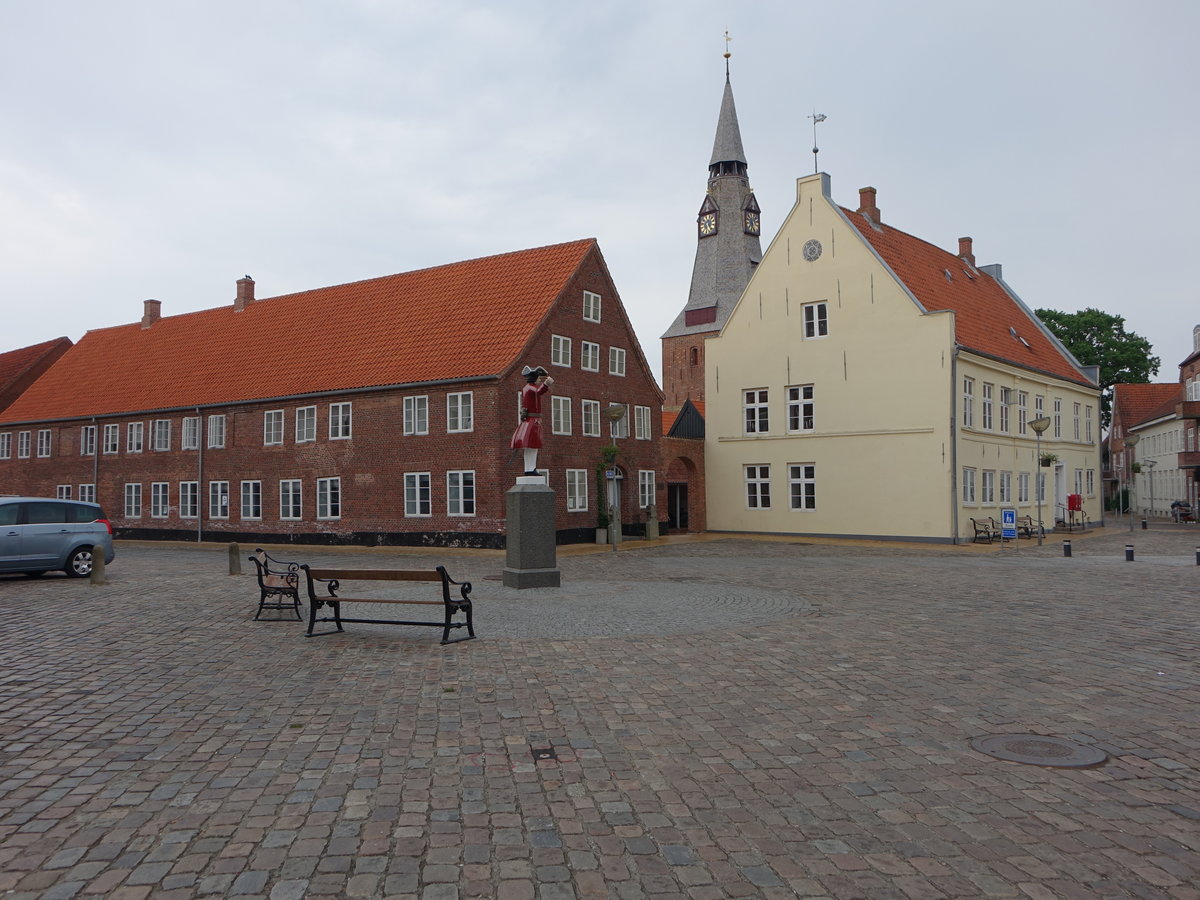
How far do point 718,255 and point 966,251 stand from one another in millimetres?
27675

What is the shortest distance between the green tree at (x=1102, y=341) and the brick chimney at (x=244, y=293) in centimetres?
4868

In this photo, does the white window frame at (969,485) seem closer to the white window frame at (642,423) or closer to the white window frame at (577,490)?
the white window frame at (642,423)

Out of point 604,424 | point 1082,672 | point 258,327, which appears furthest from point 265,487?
point 1082,672

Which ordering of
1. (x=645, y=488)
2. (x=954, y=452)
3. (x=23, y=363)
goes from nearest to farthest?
(x=954, y=452), (x=645, y=488), (x=23, y=363)

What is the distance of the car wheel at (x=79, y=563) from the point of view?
1798 cm

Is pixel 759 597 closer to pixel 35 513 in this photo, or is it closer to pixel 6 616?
pixel 6 616

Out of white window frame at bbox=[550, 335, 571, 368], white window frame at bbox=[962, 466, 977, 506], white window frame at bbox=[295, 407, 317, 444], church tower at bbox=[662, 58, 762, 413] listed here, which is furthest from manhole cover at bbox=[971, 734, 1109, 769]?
church tower at bbox=[662, 58, 762, 413]

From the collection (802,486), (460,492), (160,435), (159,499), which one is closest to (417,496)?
(460,492)

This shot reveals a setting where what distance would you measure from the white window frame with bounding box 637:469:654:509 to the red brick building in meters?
0.08

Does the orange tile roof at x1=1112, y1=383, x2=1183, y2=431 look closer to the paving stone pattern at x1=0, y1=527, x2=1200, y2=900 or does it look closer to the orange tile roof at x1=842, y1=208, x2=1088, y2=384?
the orange tile roof at x1=842, y1=208, x2=1088, y2=384

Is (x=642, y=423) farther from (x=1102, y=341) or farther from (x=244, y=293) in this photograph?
(x=1102, y=341)

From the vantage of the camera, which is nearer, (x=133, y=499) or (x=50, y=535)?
(x=50, y=535)

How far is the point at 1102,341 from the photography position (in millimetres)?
58312

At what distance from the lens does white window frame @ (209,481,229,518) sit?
112 feet
